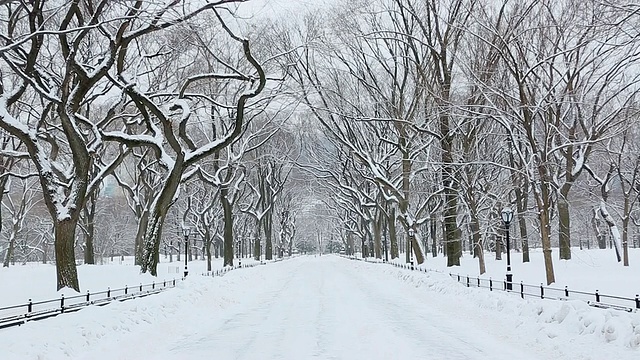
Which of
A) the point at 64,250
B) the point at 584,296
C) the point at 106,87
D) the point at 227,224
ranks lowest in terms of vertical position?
the point at 584,296

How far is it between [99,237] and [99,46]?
6619 centimetres

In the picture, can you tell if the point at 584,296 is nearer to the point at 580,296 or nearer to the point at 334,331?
the point at 580,296

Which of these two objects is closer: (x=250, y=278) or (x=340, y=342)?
(x=340, y=342)

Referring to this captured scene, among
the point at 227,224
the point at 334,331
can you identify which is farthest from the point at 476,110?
the point at 227,224

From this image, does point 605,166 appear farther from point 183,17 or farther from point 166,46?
point 183,17

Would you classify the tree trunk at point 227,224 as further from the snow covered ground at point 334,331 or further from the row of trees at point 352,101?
the snow covered ground at point 334,331

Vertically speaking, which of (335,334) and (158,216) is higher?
(158,216)

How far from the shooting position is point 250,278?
32625 millimetres

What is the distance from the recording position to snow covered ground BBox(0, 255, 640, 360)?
10156 millimetres

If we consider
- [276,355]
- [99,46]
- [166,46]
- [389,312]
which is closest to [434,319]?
[389,312]

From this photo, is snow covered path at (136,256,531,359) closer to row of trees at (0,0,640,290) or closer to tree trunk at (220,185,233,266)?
row of trees at (0,0,640,290)

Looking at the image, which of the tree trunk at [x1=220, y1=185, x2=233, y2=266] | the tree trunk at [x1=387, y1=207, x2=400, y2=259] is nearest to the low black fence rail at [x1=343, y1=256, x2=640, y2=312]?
the tree trunk at [x1=387, y1=207, x2=400, y2=259]

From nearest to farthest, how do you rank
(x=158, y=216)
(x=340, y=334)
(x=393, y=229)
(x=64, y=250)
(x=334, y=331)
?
(x=340, y=334), (x=334, y=331), (x=64, y=250), (x=158, y=216), (x=393, y=229)

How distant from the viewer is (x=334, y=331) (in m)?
13.3
